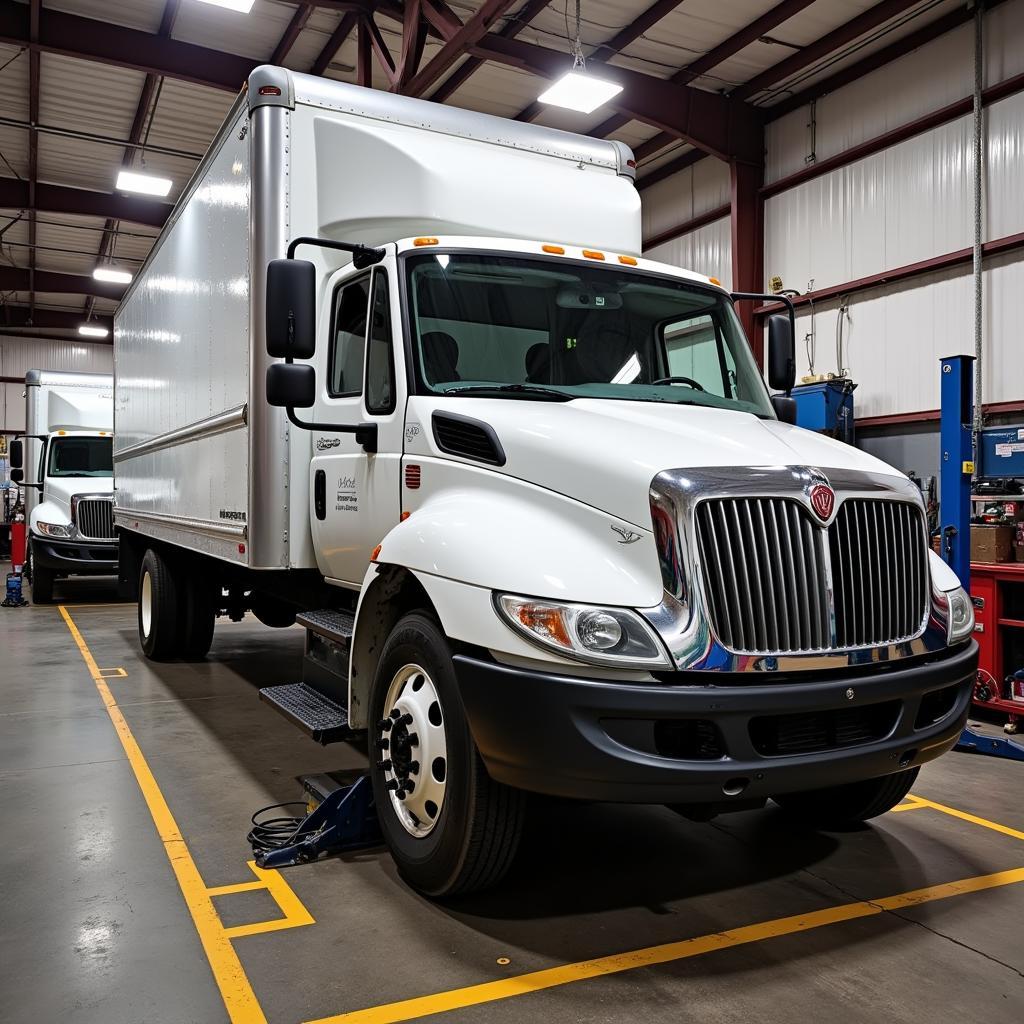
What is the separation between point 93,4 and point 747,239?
9492 millimetres

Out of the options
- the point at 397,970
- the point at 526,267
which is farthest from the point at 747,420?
the point at 397,970

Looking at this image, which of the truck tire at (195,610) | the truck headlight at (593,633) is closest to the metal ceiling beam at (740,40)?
the truck tire at (195,610)

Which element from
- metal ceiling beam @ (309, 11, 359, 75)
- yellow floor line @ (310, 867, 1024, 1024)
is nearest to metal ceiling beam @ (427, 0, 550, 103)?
metal ceiling beam @ (309, 11, 359, 75)

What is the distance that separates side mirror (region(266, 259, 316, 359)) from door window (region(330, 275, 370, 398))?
584 millimetres

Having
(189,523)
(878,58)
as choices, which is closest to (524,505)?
(189,523)

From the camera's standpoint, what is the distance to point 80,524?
13.8 metres

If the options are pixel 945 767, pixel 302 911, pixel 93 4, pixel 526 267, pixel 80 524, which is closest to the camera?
pixel 302 911

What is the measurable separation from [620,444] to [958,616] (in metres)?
1.52

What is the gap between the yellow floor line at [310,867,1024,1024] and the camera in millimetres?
2893

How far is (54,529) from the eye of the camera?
543 inches

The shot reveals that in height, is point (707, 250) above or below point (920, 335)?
above

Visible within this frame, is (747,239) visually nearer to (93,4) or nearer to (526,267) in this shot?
(93,4)

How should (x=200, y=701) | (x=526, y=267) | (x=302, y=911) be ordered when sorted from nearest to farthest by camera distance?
1. (x=302, y=911)
2. (x=526, y=267)
3. (x=200, y=701)

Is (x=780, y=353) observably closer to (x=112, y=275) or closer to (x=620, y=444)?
(x=620, y=444)
